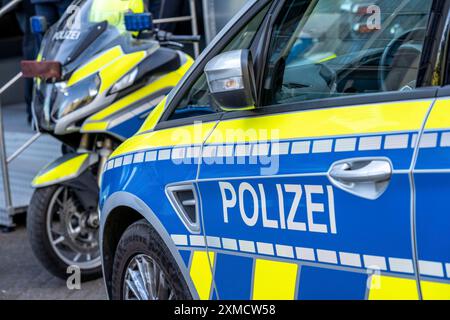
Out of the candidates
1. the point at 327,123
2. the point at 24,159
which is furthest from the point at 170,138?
the point at 24,159

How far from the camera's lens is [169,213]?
11.0 feet

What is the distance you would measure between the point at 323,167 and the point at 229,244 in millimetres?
555

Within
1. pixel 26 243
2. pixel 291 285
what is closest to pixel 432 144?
pixel 291 285

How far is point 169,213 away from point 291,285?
724 mm

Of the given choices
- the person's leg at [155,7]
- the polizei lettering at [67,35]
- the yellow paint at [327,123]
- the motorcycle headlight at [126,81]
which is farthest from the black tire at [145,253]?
the person's leg at [155,7]

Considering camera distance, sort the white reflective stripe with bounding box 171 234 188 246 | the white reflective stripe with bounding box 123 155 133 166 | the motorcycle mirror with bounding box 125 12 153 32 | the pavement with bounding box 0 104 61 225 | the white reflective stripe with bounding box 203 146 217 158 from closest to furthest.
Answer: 1. the white reflective stripe with bounding box 203 146 217 158
2. the white reflective stripe with bounding box 171 234 188 246
3. the white reflective stripe with bounding box 123 155 133 166
4. the motorcycle mirror with bounding box 125 12 153 32
5. the pavement with bounding box 0 104 61 225

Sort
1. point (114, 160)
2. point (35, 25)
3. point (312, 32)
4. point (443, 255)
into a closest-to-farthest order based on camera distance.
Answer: point (443, 255) → point (312, 32) → point (114, 160) → point (35, 25)

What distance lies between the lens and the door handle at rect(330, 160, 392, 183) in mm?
2477

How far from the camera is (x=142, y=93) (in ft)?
17.3

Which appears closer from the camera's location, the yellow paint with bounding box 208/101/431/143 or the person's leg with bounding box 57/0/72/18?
the yellow paint with bounding box 208/101/431/143

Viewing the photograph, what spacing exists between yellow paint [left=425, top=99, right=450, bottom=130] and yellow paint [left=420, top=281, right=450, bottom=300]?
41 centimetres

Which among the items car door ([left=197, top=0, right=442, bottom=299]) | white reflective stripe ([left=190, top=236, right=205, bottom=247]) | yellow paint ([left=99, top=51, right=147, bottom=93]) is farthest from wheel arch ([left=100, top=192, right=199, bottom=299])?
yellow paint ([left=99, top=51, right=147, bottom=93])

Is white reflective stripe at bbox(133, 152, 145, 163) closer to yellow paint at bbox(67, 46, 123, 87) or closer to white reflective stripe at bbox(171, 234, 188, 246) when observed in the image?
white reflective stripe at bbox(171, 234, 188, 246)

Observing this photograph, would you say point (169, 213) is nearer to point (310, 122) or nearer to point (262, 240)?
point (262, 240)
